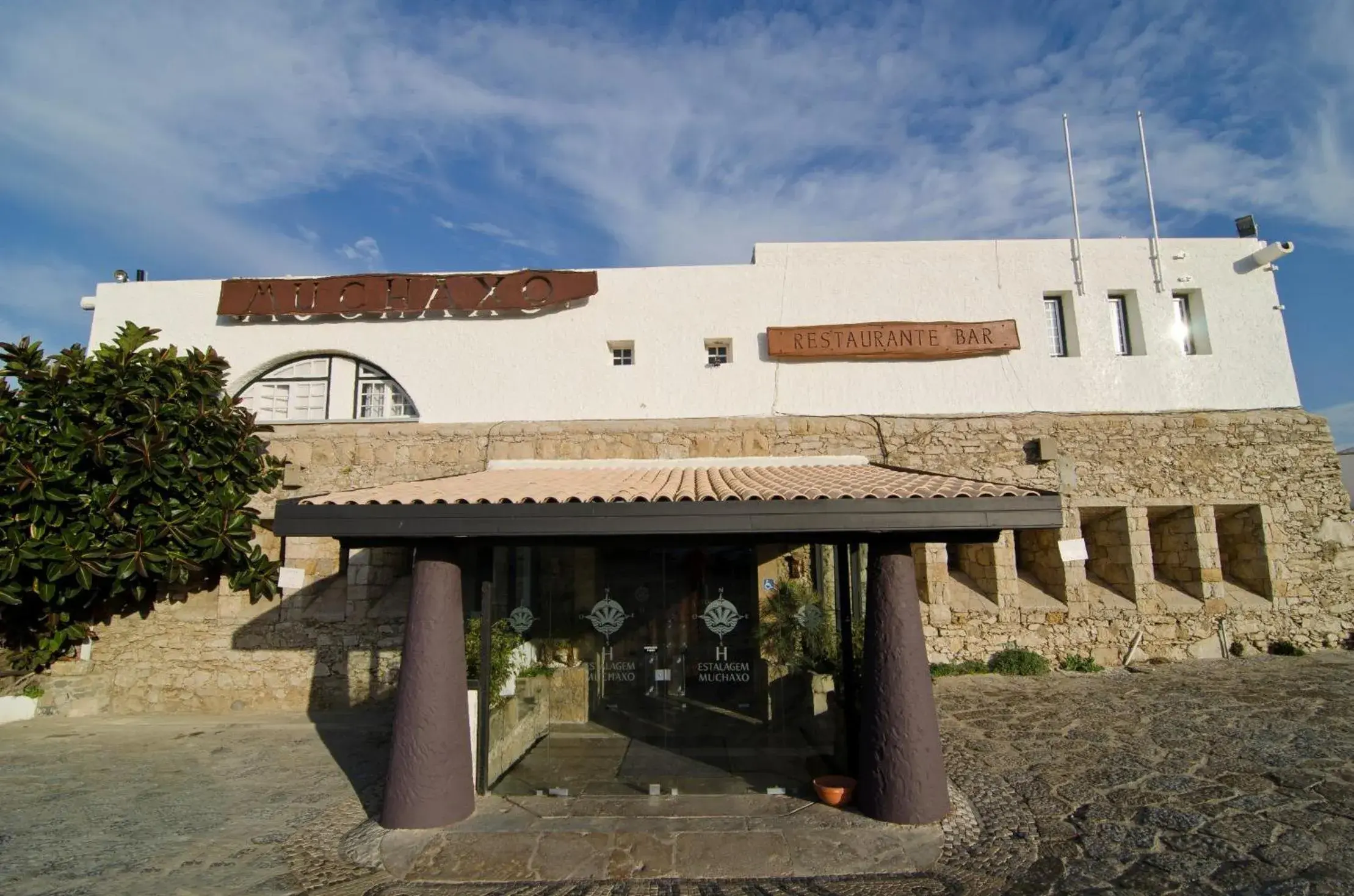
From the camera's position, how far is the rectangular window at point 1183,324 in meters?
10.9

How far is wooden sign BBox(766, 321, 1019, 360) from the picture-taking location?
10.6m

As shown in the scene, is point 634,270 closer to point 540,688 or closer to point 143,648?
point 540,688

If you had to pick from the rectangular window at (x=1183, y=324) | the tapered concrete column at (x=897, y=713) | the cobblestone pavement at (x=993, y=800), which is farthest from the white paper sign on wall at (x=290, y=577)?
the rectangular window at (x=1183, y=324)

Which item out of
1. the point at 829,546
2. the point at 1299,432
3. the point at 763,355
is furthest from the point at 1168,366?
the point at 829,546

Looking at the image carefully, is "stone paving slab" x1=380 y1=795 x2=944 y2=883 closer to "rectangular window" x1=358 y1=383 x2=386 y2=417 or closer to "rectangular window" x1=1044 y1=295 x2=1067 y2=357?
"rectangular window" x1=358 y1=383 x2=386 y2=417

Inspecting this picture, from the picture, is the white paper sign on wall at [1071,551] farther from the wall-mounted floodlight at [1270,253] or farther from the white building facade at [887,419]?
the wall-mounted floodlight at [1270,253]

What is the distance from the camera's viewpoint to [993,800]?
567cm

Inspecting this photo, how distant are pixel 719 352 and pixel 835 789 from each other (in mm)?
6839

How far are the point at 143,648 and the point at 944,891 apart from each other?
11.4 meters

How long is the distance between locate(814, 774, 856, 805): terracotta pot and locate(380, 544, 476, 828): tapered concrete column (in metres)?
2.72

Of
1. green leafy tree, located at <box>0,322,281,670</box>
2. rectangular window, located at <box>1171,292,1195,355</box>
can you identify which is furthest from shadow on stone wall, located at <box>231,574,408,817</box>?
rectangular window, located at <box>1171,292,1195,355</box>

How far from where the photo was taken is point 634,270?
11102 millimetres

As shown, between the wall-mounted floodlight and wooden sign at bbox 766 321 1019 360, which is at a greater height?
the wall-mounted floodlight

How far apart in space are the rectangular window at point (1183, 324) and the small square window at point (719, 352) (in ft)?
22.2
